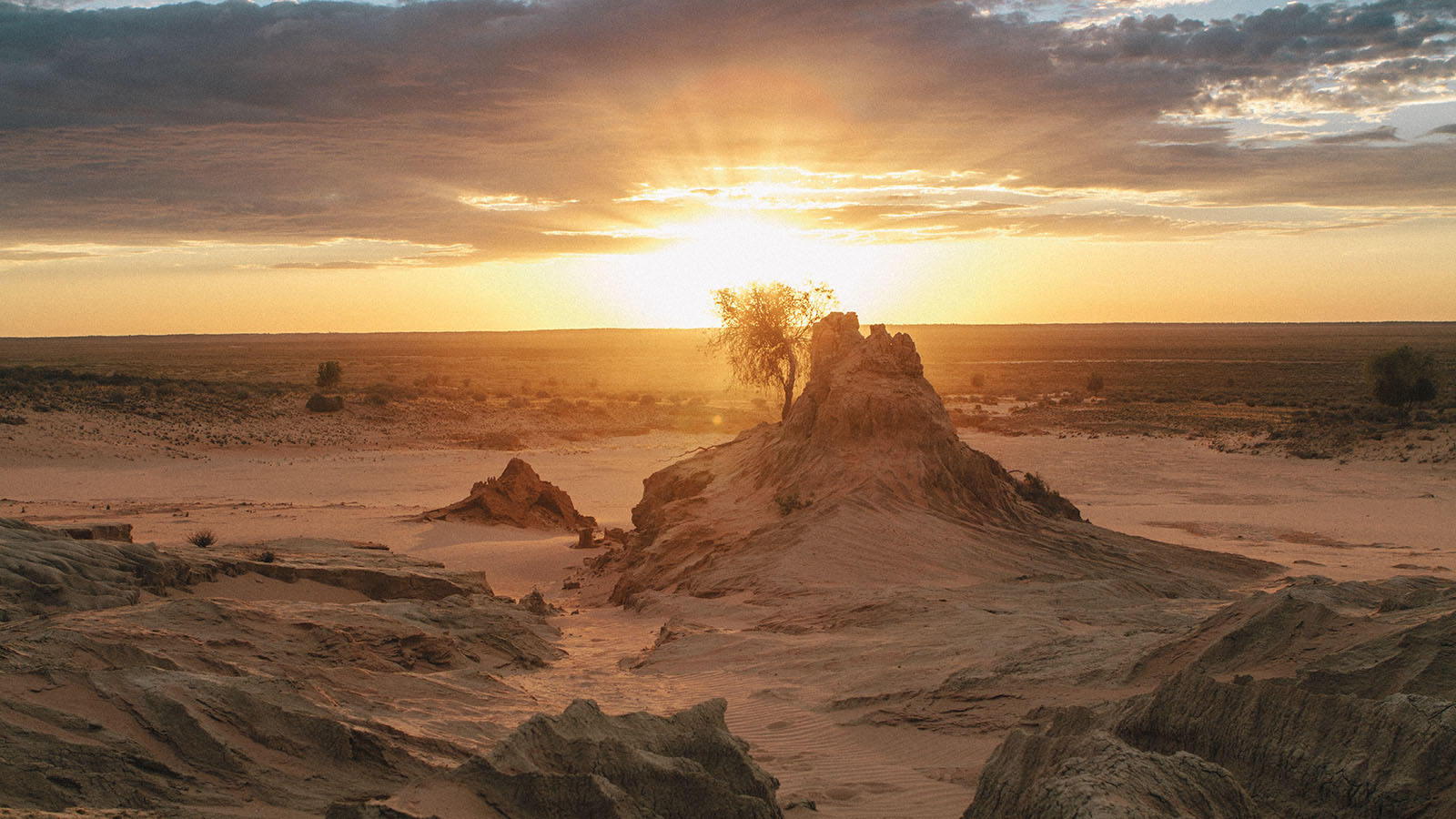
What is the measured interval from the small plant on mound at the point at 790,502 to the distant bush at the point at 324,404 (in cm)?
3699

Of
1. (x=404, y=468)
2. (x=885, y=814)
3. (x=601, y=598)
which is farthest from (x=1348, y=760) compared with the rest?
(x=404, y=468)

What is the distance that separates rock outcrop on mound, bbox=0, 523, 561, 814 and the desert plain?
0.10ft

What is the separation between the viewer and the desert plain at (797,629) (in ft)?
16.9

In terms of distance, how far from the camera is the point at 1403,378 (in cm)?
4034

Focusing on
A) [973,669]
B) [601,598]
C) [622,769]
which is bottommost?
[601,598]

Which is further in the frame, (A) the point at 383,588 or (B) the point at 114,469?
(B) the point at 114,469

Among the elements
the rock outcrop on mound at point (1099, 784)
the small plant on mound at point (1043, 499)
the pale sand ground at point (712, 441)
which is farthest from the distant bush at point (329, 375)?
the rock outcrop on mound at point (1099, 784)

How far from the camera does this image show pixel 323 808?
5379 mm

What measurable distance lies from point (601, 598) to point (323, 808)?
11558 millimetres

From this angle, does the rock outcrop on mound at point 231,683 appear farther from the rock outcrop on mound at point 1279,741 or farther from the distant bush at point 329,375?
the distant bush at point 329,375

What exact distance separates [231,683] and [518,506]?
59.8 ft

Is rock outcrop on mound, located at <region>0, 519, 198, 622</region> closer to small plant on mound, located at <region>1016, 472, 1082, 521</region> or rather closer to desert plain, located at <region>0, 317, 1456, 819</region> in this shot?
desert plain, located at <region>0, 317, 1456, 819</region>

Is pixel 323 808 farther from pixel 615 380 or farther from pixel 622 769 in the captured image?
pixel 615 380

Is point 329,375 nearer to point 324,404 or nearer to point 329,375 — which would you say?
point 329,375
